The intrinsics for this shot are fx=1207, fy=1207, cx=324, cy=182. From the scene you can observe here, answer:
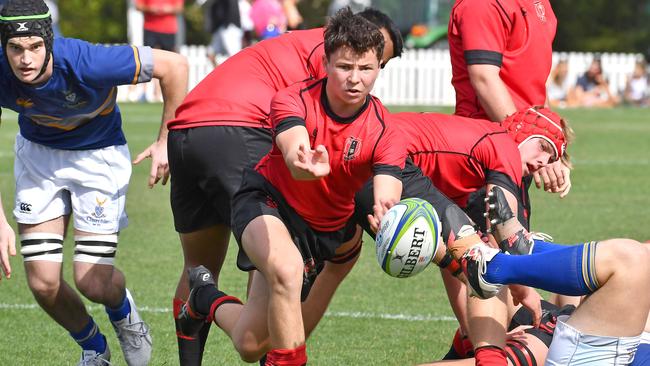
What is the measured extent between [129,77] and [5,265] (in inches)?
47.6

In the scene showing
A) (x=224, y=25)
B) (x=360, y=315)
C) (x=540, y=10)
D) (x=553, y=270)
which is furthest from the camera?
(x=224, y=25)

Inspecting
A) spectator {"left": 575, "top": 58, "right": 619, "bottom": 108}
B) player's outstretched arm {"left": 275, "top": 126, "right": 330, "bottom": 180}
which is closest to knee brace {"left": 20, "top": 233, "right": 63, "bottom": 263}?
player's outstretched arm {"left": 275, "top": 126, "right": 330, "bottom": 180}

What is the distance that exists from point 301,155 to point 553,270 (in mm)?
1146

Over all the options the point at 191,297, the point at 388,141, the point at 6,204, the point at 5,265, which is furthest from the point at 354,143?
the point at 6,204

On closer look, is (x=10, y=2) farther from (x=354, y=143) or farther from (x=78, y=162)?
(x=354, y=143)

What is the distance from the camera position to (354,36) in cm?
535

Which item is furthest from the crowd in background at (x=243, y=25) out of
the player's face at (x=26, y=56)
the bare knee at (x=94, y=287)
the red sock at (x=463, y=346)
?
the red sock at (x=463, y=346)

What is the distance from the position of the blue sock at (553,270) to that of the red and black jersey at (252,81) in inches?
64.6

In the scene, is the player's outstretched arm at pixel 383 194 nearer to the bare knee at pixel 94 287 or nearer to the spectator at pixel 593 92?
the bare knee at pixel 94 287

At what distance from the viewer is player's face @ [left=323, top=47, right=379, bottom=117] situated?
Answer: 536 centimetres

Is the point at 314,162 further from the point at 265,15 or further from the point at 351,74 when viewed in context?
the point at 265,15

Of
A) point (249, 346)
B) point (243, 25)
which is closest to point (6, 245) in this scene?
point (249, 346)

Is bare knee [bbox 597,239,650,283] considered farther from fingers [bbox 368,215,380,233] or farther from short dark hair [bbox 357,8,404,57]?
short dark hair [bbox 357,8,404,57]

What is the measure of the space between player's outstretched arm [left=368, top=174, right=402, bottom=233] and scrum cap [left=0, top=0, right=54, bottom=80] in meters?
1.95
